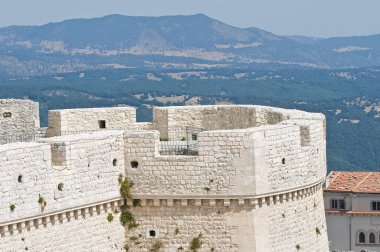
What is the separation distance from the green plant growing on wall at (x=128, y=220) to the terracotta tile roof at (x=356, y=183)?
38.7 meters

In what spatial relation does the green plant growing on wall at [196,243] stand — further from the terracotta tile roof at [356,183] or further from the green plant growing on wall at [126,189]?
the terracotta tile roof at [356,183]

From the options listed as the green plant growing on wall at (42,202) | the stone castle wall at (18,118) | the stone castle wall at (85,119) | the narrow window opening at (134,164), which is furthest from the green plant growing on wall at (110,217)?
the stone castle wall at (18,118)

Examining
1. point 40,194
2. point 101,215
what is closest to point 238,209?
point 101,215

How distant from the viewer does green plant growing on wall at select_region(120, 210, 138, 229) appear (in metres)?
31.7

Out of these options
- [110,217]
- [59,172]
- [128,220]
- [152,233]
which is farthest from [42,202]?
[152,233]

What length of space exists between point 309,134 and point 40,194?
25.8ft

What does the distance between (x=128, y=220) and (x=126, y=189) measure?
886 millimetres

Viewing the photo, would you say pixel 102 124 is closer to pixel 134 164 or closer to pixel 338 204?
pixel 134 164

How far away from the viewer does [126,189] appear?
103 ft

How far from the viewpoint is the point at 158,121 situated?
3856 centimetres

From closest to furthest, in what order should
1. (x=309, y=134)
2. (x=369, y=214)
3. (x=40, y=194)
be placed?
(x=40, y=194) < (x=309, y=134) < (x=369, y=214)

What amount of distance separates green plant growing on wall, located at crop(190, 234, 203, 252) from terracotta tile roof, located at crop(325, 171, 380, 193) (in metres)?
38.6

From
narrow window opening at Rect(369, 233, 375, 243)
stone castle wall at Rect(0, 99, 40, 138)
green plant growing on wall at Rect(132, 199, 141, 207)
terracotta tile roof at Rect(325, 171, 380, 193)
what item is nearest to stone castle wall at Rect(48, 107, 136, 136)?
stone castle wall at Rect(0, 99, 40, 138)

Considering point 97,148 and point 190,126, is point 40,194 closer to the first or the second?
point 97,148
